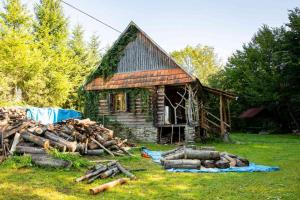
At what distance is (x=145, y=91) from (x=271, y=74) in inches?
741

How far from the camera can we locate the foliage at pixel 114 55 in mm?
22203

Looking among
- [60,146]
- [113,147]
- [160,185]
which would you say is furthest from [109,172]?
[113,147]

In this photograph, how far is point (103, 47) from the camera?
4816cm

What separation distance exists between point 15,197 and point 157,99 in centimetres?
1501

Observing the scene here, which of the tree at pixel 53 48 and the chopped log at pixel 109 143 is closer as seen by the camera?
the chopped log at pixel 109 143

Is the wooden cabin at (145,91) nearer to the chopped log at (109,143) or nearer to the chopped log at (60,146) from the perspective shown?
the chopped log at (109,143)

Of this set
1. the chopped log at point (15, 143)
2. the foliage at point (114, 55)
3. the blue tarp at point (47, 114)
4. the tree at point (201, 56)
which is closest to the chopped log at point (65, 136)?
the chopped log at point (15, 143)

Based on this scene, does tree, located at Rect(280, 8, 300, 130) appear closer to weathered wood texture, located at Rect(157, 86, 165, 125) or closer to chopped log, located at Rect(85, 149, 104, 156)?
weathered wood texture, located at Rect(157, 86, 165, 125)

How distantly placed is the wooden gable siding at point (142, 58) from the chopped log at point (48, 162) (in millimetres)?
12310

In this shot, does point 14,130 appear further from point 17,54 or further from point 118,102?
point 17,54

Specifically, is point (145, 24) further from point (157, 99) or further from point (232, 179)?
point (232, 179)

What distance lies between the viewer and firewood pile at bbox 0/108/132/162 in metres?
10.8

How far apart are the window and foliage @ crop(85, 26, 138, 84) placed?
1715mm

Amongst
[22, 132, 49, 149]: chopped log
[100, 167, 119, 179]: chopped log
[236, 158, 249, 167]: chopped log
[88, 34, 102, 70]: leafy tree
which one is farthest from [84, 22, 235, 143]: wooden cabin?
[88, 34, 102, 70]: leafy tree
